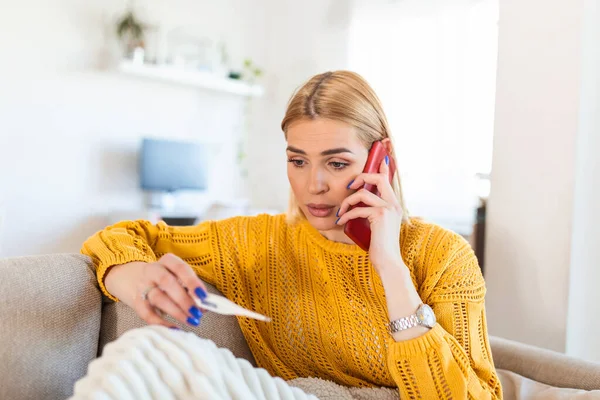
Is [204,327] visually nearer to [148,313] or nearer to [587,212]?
[148,313]

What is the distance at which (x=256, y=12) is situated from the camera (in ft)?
15.9

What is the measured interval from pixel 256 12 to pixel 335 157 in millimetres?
4014

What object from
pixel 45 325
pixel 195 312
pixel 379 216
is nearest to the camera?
pixel 195 312

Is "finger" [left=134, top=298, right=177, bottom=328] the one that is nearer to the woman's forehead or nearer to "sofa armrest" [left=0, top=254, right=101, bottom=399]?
"sofa armrest" [left=0, top=254, right=101, bottom=399]

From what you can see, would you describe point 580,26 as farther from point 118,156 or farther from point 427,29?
point 118,156

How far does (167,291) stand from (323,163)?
503 millimetres

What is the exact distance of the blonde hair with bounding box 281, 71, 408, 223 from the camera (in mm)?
1219

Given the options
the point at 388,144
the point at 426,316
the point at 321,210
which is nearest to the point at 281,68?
the point at 388,144

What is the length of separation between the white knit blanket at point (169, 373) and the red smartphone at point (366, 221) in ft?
1.46

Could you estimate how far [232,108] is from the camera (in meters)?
4.70

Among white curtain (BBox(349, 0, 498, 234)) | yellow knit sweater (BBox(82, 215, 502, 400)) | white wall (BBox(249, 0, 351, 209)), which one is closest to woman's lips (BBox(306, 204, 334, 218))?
yellow knit sweater (BBox(82, 215, 502, 400))

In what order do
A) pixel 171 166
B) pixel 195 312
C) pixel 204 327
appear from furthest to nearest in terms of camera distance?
pixel 171 166, pixel 204 327, pixel 195 312

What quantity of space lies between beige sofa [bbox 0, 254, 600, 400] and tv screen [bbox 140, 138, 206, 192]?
2.97 meters

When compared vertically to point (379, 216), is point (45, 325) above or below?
below
